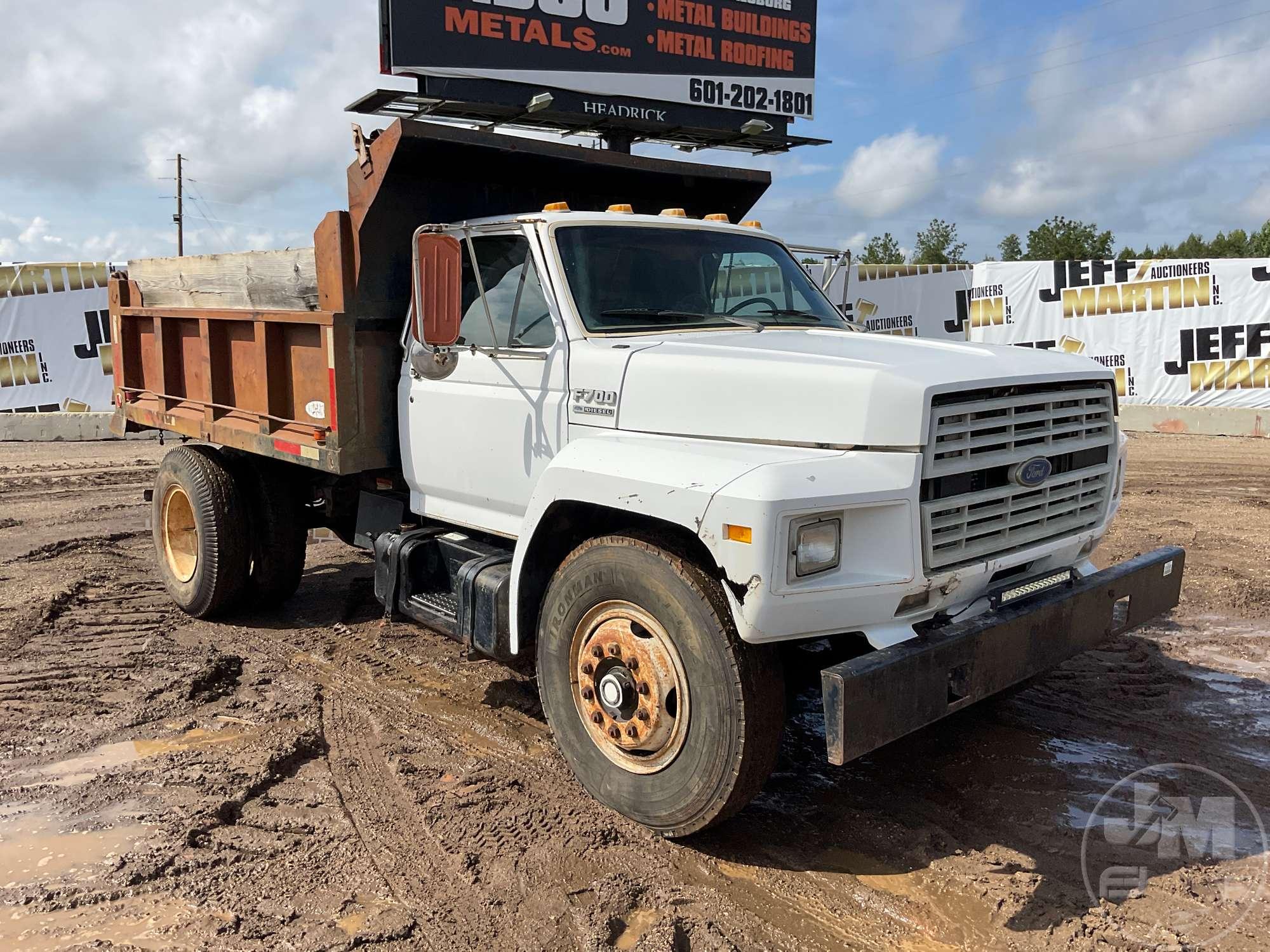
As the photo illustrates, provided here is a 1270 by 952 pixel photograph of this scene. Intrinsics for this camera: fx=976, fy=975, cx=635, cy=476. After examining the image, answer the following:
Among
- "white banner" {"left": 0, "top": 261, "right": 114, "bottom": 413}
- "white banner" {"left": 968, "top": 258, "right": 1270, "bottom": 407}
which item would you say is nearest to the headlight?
"white banner" {"left": 968, "top": 258, "right": 1270, "bottom": 407}

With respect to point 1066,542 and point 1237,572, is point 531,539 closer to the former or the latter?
point 1066,542

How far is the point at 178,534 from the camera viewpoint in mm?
6645

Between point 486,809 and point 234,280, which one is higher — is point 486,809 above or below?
below

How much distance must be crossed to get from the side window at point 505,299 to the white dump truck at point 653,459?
17 mm

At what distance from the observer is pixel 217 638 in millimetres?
6031

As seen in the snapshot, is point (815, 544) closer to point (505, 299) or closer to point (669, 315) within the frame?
point (669, 315)

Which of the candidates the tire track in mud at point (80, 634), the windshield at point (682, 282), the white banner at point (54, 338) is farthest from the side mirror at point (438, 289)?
the white banner at point (54, 338)

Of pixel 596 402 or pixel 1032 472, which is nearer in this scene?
pixel 1032 472

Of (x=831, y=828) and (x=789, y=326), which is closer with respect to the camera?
(x=831, y=828)

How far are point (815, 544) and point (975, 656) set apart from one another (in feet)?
2.45

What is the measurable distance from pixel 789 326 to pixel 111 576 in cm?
564

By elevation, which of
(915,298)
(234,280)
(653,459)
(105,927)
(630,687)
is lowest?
(105,927)

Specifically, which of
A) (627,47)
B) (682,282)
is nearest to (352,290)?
(682,282)

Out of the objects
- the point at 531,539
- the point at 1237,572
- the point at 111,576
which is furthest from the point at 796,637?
the point at 111,576
